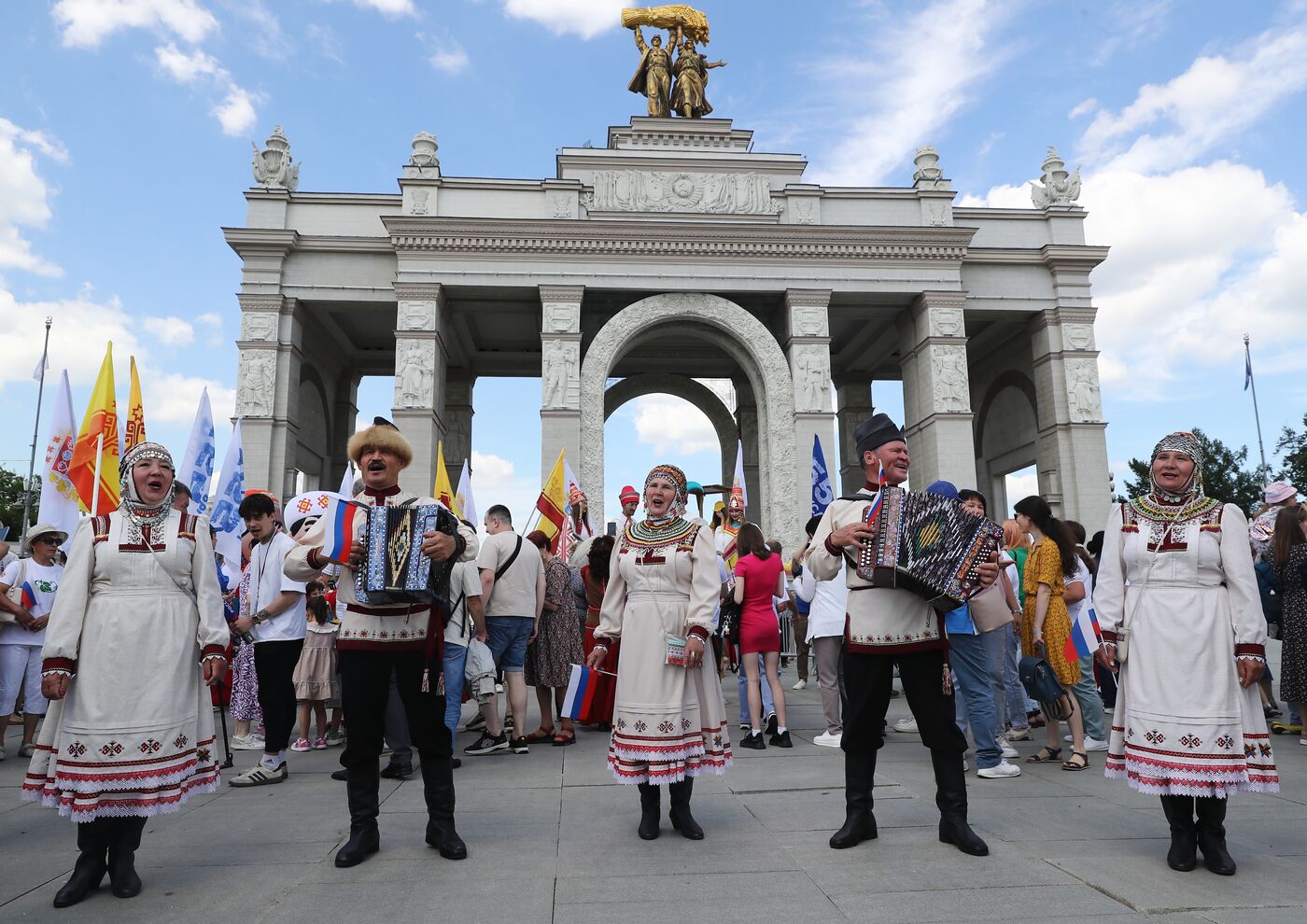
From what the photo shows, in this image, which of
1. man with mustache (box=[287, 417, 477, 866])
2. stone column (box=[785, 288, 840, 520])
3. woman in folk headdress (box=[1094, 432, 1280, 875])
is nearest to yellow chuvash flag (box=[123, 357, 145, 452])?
man with mustache (box=[287, 417, 477, 866])

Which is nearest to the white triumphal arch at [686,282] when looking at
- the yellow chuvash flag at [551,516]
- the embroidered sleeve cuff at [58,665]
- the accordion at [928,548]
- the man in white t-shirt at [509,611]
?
the yellow chuvash flag at [551,516]

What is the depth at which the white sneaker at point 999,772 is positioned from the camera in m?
5.83

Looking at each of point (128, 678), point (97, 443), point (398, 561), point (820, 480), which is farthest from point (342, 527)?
point (820, 480)

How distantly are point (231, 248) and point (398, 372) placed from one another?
5.68m

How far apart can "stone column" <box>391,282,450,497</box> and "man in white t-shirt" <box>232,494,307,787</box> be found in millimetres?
14223

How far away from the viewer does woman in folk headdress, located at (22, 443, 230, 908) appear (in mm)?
3596

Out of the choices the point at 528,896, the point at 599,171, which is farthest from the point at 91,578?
the point at 599,171

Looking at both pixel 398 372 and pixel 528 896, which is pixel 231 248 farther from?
pixel 528 896

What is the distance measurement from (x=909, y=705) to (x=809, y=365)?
1820cm

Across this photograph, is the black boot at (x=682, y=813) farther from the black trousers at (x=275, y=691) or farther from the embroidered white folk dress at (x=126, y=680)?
the black trousers at (x=275, y=691)

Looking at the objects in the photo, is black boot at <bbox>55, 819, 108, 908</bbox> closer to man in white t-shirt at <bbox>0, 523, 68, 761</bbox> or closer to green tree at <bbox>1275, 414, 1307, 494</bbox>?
man in white t-shirt at <bbox>0, 523, 68, 761</bbox>

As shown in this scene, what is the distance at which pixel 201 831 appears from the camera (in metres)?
4.56

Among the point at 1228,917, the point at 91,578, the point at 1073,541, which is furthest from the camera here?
the point at 1073,541

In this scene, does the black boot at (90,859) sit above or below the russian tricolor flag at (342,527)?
below
